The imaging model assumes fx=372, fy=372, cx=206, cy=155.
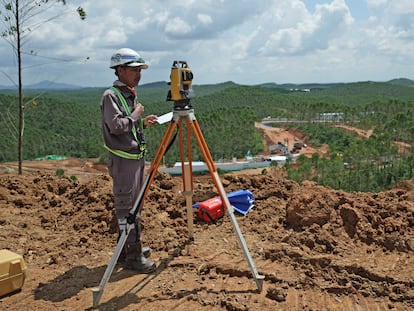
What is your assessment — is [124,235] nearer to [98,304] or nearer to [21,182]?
[98,304]

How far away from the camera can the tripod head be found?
10.4 feet

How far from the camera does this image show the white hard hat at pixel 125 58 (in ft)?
10.6

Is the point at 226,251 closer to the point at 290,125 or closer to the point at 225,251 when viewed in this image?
the point at 225,251

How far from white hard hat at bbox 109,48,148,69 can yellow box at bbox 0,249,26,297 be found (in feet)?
6.33

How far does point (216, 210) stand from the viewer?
4715mm

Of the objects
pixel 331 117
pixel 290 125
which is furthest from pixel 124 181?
pixel 331 117

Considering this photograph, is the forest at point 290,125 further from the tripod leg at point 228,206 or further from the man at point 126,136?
the man at point 126,136

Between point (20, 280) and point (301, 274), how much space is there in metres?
2.54

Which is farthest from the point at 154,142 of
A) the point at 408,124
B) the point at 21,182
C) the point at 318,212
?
the point at 318,212

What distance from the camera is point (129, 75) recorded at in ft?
10.9

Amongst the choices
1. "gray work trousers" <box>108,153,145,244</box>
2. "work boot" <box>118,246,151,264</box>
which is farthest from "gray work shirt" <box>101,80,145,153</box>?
"work boot" <box>118,246,151,264</box>

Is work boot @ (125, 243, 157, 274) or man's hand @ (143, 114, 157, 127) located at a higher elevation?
man's hand @ (143, 114, 157, 127)

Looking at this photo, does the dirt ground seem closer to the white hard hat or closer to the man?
the man

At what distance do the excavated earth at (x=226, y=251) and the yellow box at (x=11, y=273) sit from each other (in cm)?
8
